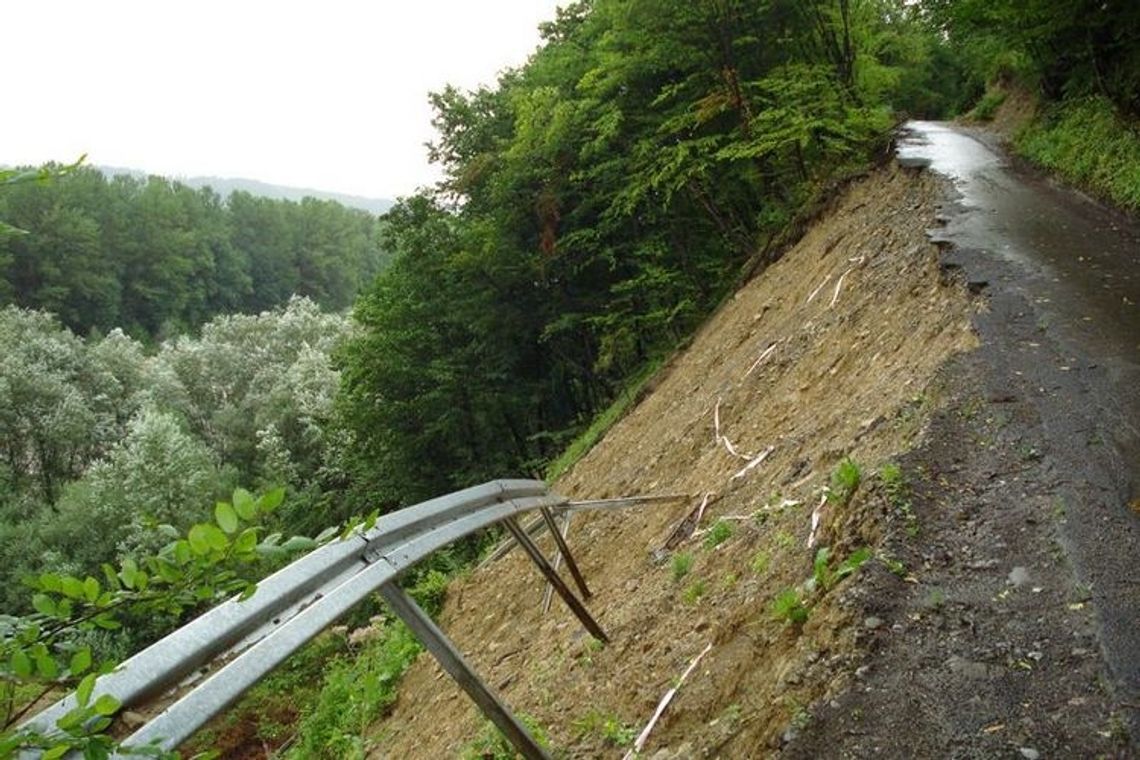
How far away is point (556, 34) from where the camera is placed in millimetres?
24500

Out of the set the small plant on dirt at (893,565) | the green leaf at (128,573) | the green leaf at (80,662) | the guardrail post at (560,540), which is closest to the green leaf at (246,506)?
the green leaf at (128,573)

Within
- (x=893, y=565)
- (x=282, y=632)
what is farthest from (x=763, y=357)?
(x=282, y=632)

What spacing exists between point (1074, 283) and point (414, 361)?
57.7 feet

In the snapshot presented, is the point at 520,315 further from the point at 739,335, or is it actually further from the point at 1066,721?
the point at 1066,721

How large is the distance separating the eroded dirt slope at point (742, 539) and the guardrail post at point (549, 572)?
6.9 inches

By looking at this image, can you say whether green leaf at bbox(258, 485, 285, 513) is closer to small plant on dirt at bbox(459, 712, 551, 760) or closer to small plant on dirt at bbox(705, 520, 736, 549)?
small plant on dirt at bbox(459, 712, 551, 760)

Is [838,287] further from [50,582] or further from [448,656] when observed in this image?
[50,582]

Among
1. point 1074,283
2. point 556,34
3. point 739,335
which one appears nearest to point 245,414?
point 556,34

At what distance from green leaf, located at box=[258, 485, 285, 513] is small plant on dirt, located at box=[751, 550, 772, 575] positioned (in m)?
3.49

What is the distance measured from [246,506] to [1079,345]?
6.56 m

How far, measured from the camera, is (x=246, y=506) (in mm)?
1562

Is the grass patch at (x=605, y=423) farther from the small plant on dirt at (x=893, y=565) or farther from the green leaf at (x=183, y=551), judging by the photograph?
the green leaf at (x=183, y=551)

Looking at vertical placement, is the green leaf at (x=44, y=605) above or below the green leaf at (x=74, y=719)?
above

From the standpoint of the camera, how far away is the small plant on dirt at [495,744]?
13.9 feet
